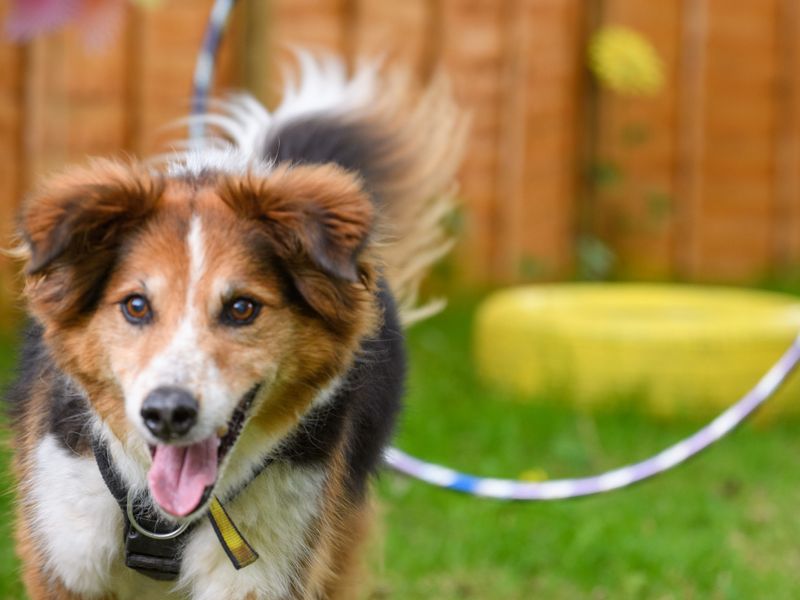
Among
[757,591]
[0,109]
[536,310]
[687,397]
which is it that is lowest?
[757,591]

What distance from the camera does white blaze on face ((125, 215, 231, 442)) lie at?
240 cm

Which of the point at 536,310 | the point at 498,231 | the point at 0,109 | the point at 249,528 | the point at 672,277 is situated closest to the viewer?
the point at 249,528

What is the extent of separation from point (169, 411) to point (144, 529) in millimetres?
506

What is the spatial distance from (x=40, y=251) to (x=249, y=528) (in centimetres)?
76

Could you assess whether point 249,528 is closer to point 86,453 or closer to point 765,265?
point 86,453

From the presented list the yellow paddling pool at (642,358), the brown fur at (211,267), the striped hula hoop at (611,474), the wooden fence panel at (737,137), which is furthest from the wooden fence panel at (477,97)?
the brown fur at (211,267)

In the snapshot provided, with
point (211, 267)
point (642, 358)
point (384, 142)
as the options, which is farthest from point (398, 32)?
point (211, 267)

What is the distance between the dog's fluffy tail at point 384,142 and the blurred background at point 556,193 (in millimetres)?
648

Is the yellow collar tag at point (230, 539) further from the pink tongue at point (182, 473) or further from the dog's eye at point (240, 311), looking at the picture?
the dog's eye at point (240, 311)

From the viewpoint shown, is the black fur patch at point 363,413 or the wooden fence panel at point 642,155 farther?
the wooden fence panel at point 642,155

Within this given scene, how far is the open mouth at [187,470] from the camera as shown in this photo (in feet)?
8.22

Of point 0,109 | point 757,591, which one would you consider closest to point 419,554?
point 757,591

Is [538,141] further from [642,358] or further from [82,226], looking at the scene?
[82,226]

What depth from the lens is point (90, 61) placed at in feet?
21.0
